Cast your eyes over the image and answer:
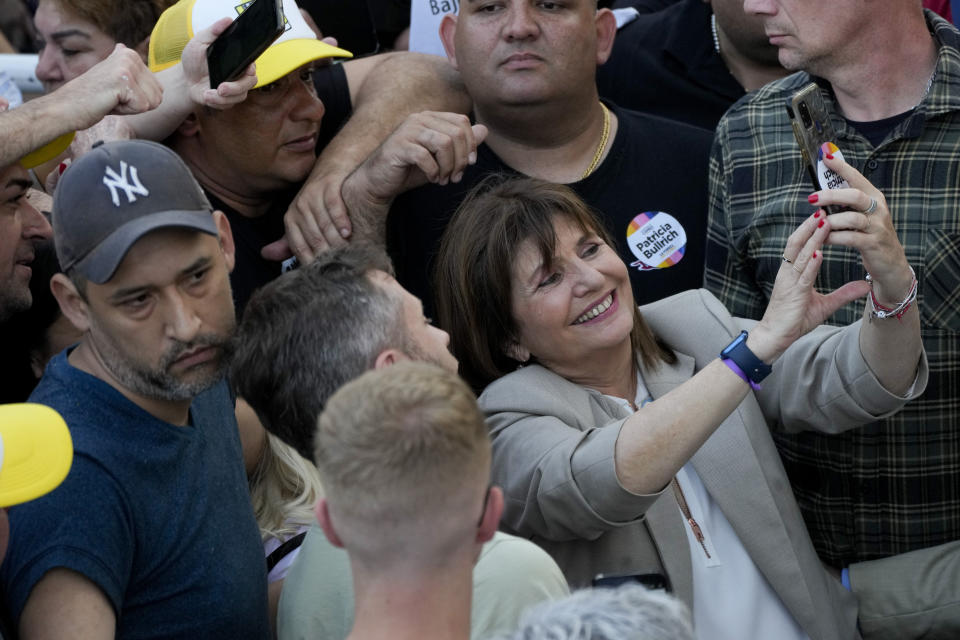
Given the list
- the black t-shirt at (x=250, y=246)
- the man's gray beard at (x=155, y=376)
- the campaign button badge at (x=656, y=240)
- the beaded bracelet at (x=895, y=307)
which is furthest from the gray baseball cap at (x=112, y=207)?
the campaign button badge at (x=656, y=240)

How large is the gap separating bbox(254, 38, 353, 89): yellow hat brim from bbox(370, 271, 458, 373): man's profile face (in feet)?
3.53

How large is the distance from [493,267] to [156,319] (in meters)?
0.80

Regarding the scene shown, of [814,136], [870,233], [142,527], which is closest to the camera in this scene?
[142,527]

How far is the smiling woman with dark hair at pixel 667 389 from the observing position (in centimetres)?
229

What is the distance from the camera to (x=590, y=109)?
11.4ft

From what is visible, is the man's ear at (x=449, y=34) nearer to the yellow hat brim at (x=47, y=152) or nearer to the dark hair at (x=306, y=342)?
the yellow hat brim at (x=47, y=152)

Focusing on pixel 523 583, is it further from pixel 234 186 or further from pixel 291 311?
pixel 234 186

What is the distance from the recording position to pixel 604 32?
3.63 meters

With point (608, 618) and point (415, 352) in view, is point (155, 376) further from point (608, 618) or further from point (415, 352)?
point (608, 618)

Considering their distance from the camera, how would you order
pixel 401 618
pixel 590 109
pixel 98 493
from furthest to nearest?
1. pixel 590 109
2. pixel 98 493
3. pixel 401 618

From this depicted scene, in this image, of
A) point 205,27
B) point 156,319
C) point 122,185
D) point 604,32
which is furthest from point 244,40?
point 604,32

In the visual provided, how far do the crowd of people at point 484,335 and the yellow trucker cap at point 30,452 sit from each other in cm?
2

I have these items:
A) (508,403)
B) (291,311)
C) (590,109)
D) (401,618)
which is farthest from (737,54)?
(401,618)

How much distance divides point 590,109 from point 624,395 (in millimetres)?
1110
